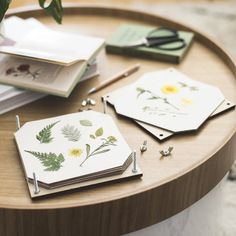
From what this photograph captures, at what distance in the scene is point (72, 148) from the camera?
34.7 inches

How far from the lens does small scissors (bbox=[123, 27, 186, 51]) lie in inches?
47.6

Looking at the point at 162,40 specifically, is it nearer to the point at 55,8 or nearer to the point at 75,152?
the point at 55,8

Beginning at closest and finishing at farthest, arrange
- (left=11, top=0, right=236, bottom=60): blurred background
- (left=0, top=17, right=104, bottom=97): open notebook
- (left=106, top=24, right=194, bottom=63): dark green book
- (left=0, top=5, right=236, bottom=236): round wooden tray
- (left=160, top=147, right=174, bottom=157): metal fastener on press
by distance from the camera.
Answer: (left=0, top=5, right=236, bottom=236): round wooden tray < (left=160, top=147, right=174, bottom=157): metal fastener on press < (left=0, top=17, right=104, bottom=97): open notebook < (left=106, top=24, right=194, bottom=63): dark green book < (left=11, top=0, right=236, bottom=60): blurred background

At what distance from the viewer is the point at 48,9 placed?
105cm

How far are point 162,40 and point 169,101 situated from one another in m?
0.26

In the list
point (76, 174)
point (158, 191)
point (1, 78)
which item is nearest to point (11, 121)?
point (1, 78)

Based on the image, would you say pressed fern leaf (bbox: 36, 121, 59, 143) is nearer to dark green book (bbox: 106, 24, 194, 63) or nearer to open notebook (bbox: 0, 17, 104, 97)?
open notebook (bbox: 0, 17, 104, 97)

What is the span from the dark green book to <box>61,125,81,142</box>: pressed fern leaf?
342 millimetres

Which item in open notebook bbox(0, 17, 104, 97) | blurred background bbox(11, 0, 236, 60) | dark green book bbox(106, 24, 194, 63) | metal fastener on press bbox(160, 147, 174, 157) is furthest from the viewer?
blurred background bbox(11, 0, 236, 60)

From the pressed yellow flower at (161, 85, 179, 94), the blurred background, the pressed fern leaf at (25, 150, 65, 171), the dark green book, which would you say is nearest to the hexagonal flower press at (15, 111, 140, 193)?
the pressed fern leaf at (25, 150, 65, 171)

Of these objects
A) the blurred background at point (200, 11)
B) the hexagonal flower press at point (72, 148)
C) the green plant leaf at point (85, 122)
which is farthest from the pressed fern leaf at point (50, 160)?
the blurred background at point (200, 11)

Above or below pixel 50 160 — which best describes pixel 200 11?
below

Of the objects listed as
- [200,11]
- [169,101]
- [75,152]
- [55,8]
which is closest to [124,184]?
[75,152]

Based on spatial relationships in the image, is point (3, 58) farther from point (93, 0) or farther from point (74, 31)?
point (93, 0)
